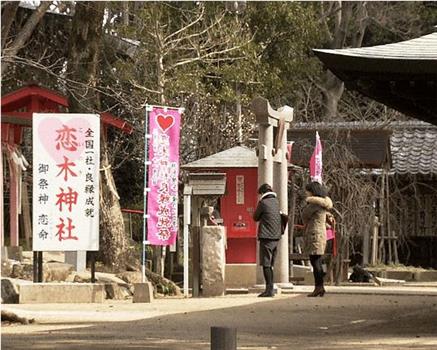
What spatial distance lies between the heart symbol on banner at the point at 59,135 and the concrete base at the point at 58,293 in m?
1.91

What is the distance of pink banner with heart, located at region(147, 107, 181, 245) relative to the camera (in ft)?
65.0

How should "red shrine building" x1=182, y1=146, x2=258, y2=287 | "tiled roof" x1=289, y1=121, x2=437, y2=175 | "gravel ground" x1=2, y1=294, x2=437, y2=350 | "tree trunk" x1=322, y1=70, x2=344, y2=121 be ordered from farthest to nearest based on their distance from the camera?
"tree trunk" x1=322, y1=70, x2=344, y2=121
"tiled roof" x1=289, y1=121, x2=437, y2=175
"red shrine building" x1=182, y1=146, x2=258, y2=287
"gravel ground" x1=2, y1=294, x2=437, y2=350

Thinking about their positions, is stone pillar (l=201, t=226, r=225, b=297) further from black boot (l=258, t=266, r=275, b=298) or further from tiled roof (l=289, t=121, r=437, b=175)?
tiled roof (l=289, t=121, r=437, b=175)

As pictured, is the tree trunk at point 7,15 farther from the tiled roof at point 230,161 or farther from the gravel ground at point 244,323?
the gravel ground at point 244,323

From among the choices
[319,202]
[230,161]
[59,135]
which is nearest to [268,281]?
[319,202]

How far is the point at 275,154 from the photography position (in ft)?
72.5

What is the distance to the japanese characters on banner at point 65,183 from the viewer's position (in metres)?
18.3

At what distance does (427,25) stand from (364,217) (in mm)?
11935

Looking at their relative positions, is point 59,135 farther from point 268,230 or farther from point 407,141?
point 407,141

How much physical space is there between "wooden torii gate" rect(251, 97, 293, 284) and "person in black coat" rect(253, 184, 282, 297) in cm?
164

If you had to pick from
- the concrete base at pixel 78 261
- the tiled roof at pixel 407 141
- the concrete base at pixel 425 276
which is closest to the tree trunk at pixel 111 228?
the concrete base at pixel 78 261

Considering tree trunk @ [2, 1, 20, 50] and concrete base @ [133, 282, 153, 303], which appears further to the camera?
tree trunk @ [2, 1, 20, 50]

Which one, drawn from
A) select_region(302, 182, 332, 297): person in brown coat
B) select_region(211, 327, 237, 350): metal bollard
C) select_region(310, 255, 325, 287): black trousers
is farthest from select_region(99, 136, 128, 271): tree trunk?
select_region(211, 327, 237, 350): metal bollard

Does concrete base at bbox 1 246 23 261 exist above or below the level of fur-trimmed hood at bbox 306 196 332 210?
below
